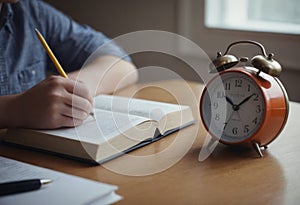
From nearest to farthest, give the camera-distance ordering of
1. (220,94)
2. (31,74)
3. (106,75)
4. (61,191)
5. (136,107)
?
(61,191), (220,94), (136,107), (106,75), (31,74)

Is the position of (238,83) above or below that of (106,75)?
above

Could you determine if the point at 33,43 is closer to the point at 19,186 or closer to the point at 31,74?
the point at 31,74

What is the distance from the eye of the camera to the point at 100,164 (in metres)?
0.88

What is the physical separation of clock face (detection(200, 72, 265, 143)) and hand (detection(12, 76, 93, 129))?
0.24 meters

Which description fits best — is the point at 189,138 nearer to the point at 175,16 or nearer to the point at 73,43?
the point at 73,43

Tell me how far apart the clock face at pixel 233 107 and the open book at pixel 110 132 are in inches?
4.1

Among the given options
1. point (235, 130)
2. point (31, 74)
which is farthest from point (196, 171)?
point (31, 74)

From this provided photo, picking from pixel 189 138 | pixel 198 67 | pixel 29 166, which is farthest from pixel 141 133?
pixel 198 67

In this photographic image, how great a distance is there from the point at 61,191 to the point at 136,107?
42cm

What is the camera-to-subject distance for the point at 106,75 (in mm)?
1458

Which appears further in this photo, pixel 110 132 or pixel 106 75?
pixel 106 75

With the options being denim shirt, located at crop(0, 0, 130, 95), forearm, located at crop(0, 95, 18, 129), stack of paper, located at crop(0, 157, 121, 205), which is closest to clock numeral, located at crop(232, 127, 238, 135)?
stack of paper, located at crop(0, 157, 121, 205)

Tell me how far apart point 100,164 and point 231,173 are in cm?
22

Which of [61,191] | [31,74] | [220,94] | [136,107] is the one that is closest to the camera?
[61,191]
